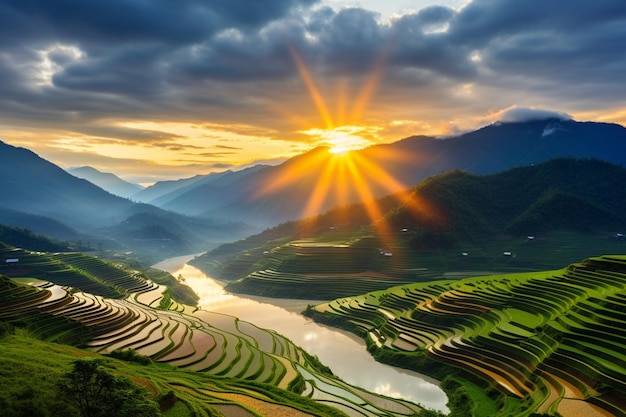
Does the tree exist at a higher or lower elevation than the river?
higher

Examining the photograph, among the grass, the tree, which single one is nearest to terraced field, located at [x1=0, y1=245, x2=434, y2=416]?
the tree

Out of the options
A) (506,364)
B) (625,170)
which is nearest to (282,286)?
(506,364)

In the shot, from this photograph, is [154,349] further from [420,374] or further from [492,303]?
[492,303]

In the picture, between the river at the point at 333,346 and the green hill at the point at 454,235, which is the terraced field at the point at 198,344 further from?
the green hill at the point at 454,235

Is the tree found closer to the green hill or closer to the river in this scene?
the river

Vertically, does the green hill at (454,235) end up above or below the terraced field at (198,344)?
above

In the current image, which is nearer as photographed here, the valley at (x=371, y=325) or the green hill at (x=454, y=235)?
the valley at (x=371, y=325)

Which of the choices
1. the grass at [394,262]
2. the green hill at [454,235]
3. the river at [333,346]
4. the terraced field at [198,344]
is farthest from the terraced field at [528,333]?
the green hill at [454,235]
